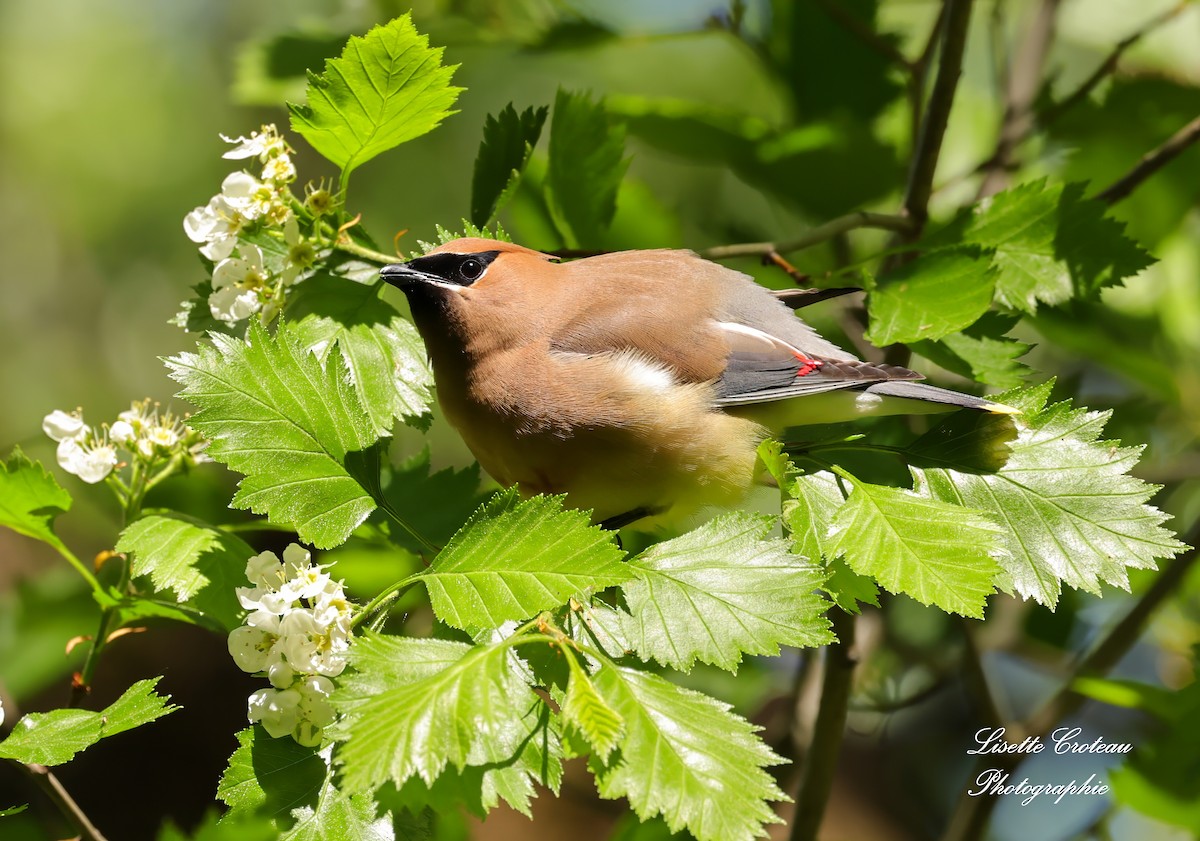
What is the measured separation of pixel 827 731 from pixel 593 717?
4.17 feet

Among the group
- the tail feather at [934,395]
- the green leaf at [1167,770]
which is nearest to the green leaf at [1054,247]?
the tail feather at [934,395]

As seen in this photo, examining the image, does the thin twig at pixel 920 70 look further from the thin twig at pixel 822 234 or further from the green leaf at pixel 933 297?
the green leaf at pixel 933 297

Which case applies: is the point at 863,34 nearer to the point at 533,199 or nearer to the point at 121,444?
the point at 533,199

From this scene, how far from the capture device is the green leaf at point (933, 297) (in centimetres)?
220

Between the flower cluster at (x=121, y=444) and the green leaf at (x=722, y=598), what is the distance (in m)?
0.93

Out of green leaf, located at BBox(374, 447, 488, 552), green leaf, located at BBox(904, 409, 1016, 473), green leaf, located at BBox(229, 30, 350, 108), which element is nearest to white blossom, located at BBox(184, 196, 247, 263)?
green leaf, located at BBox(374, 447, 488, 552)

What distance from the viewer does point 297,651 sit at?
177cm

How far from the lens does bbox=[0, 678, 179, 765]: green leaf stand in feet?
5.87

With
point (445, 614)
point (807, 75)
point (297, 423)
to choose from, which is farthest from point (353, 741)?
point (807, 75)

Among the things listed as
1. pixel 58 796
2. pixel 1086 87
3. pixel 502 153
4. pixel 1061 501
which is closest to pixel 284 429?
pixel 58 796

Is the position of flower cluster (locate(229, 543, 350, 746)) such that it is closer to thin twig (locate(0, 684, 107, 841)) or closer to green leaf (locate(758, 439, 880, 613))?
thin twig (locate(0, 684, 107, 841))

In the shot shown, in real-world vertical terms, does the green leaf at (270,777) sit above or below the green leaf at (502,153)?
below

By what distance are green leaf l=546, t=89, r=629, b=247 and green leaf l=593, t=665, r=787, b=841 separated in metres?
1.35

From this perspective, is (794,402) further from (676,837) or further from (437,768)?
(437,768)
